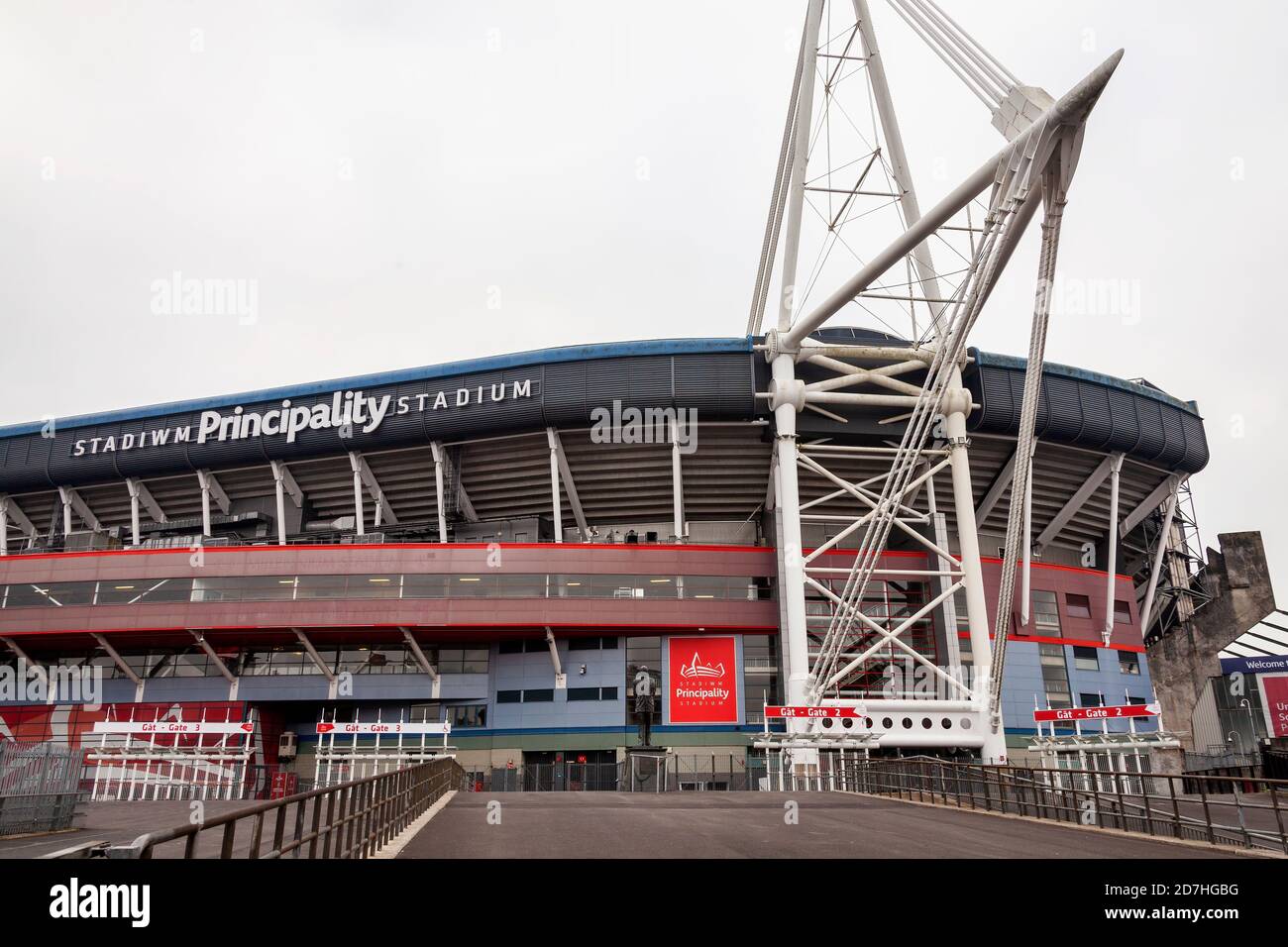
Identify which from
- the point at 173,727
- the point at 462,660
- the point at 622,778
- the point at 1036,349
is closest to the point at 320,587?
the point at 462,660

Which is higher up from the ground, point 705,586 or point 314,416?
point 314,416

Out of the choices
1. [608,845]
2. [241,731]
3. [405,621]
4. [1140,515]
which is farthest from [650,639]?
[608,845]

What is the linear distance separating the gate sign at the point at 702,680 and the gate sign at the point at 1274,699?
32360mm

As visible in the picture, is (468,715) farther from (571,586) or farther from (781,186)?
(781,186)

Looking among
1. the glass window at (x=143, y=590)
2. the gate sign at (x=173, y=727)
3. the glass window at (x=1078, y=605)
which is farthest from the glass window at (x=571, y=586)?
the glass window at (x=1078, y=605)

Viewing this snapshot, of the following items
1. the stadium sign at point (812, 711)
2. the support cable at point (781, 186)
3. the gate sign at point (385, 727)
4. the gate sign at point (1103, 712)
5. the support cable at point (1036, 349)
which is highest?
the support cable at point (781, 186)

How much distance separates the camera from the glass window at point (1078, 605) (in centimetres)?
4916

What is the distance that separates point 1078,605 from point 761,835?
1596 inches

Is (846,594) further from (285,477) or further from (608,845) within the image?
(285,477)

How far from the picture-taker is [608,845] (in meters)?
13.5

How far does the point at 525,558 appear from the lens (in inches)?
1795

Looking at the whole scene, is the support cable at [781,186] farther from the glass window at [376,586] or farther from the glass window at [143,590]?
the glass window at [143,590]
